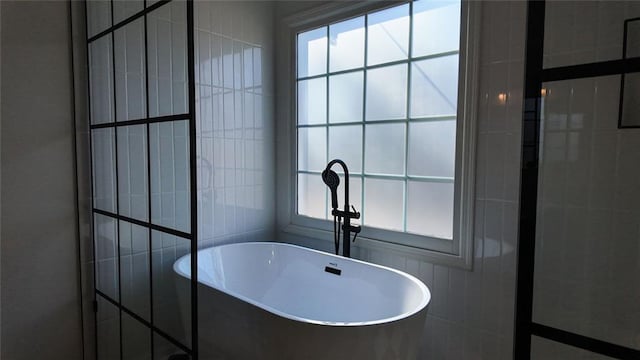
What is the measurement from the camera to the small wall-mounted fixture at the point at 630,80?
0.65 metres

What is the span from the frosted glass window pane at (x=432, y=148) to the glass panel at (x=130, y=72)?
4.47 ft

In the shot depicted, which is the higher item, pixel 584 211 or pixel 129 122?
pixel 129 122

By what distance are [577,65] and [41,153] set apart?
6.75 feet

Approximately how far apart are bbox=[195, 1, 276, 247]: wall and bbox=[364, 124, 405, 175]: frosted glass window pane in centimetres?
77

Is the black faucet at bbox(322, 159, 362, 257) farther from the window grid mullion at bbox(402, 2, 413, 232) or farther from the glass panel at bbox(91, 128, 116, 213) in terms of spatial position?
the glass panel at bbox(91, 128, 116, 213)

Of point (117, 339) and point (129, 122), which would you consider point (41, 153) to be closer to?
point (129, 122)

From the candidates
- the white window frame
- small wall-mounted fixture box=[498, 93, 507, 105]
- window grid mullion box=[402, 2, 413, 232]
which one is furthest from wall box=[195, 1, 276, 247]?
small wall-mounted fixture box=[498, 93, 507, 105]

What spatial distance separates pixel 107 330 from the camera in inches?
72.2

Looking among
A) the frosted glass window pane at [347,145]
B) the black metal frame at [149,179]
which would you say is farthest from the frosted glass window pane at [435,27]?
the black metal frame at [149,179]

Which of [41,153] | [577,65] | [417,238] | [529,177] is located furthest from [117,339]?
[577,65]

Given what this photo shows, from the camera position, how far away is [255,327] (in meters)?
1.58

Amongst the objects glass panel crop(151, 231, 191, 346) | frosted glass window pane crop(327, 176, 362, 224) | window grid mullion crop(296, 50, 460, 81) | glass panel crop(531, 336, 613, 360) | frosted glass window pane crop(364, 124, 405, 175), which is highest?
window grid mullion crop(296, 50, 460, 81)

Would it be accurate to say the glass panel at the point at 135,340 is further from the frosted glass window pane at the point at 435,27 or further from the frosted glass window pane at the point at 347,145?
the frosted glass window pane at the point at 435,27

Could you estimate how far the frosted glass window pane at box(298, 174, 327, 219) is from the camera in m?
2.61
